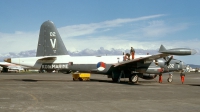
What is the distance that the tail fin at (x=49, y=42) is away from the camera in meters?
33.5

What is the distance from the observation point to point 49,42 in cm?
3375

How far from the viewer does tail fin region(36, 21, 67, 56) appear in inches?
1319

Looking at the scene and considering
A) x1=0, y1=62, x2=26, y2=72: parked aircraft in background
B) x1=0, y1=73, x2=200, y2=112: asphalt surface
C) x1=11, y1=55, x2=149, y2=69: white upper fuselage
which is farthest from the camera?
x1=0, y1=62, x2=26, y2=72: parked aircraft in background

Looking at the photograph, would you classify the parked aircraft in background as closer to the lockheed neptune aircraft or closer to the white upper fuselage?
the lockheed neptune aircraft

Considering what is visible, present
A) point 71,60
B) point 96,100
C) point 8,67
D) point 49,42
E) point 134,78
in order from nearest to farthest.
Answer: point 96,100 → point 134,78 → point 71,60 → point 49,42 → point 8,67

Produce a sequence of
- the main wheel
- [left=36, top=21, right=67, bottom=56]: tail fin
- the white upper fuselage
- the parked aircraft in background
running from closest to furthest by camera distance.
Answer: the white upper fuselage < the main wheel < [left=36, top=21, right=67, bottom=56]: tail fin < the parked aircraft in background

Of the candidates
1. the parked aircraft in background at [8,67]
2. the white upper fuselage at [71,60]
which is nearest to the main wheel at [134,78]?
the white upper fuselage at [71,60]

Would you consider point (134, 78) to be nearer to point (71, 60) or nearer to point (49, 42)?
point (71, 60)

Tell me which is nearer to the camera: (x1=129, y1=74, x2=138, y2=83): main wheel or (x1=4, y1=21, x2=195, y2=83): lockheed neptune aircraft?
(x1=4, y1=21, x2=195, y2=83): lockheed neptune aircraft

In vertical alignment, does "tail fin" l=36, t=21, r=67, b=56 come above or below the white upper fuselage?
above

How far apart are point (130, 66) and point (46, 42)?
11.7 meters

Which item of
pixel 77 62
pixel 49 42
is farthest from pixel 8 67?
pixel 77 62

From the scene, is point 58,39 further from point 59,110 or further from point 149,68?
point 59,110

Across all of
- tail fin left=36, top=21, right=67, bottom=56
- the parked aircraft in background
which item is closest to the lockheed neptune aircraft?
tail fin left=36, top=21, right=67, bottom=56
